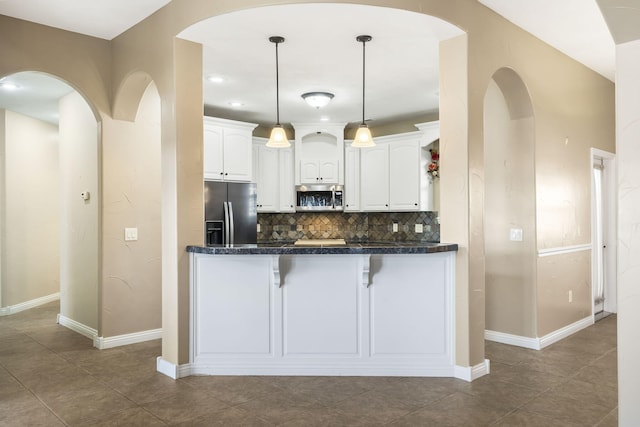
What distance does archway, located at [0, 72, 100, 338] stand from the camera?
4734 mm

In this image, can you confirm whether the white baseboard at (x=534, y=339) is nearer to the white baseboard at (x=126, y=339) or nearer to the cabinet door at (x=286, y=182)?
the white baseboard at (x=126, y=339)

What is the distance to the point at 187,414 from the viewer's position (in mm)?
2791

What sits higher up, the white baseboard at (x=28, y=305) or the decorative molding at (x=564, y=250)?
the decorative molding at (x=564, y=250)

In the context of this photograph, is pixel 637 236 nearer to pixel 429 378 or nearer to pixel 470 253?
pixel 470 253

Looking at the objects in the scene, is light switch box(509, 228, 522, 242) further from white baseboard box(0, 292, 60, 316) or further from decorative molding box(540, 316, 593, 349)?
white baseboard box(0, 292, 60, 316)

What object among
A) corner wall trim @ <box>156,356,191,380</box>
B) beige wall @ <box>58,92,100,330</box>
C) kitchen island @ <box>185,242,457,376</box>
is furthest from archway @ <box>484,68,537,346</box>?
beige wall @ <box>58,92,100,330</box>

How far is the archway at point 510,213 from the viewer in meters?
4.22

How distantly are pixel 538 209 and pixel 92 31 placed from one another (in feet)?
14.4

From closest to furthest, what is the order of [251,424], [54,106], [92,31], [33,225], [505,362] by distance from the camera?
1. [251,424]
2. [505,362]
3. [92,31]
4. [54,106]
5. [33,225]

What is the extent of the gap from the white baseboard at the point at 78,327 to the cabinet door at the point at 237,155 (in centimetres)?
240

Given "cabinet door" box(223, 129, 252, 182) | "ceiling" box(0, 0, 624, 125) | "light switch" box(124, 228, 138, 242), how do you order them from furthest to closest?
"cabinet door" box(223, 129, 252, 182) < "light switch" box(124, 228, 138, 242) < "ceiling" box(0, 0, 624, 125)

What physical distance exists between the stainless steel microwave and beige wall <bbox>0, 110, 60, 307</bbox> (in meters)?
3.70

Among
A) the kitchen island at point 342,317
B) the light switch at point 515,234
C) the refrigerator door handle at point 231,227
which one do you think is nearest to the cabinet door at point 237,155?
the refrigerator door handle at point 231,227

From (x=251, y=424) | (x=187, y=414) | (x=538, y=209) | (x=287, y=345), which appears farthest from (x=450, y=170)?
(x=187, y=414)
